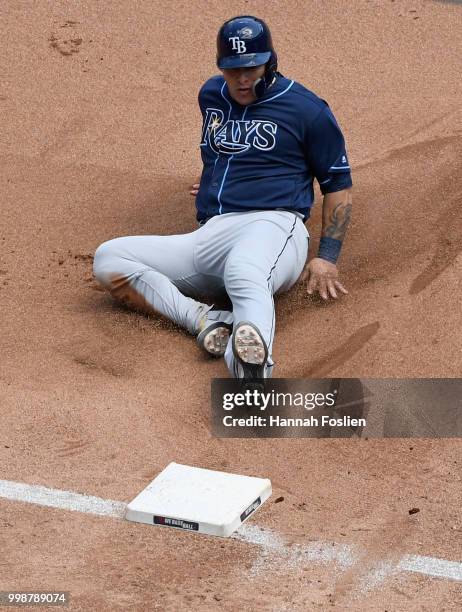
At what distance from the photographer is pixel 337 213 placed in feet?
20.4

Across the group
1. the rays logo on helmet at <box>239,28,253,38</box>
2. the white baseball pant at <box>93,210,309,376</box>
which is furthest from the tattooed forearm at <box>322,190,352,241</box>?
the rays logo on helmet at <box>239,28,253,38</box>

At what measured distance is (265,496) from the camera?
15.4 feet

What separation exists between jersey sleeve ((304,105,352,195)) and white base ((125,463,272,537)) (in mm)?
1991

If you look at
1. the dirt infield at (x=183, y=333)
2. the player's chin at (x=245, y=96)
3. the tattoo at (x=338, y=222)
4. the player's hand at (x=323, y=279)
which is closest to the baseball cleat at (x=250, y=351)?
the dirt infield at (x=183, y=333)

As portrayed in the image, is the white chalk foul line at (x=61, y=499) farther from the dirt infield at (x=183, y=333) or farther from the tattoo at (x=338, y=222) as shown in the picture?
the tattoo at (x=338, y=222)

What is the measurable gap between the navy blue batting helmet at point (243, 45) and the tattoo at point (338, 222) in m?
0.86

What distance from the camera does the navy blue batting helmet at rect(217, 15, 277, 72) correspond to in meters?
5.92

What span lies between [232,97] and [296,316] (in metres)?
1.22

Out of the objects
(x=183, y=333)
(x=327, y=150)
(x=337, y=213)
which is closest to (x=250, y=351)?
(x=183, y=333)

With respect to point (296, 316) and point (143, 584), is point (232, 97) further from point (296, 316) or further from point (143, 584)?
point (143, 584)

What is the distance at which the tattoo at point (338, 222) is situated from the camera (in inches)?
243

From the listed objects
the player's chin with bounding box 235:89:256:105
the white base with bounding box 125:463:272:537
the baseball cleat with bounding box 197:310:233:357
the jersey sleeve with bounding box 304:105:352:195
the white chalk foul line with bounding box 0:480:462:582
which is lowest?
the white chalk foul line with bounding box 0:480:462:582

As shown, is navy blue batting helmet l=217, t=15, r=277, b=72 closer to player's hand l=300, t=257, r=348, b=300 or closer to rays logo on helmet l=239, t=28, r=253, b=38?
rays logo on helmet l=239, t=28, r=253, b=38

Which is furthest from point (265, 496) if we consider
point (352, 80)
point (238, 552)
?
point (352, 80)
